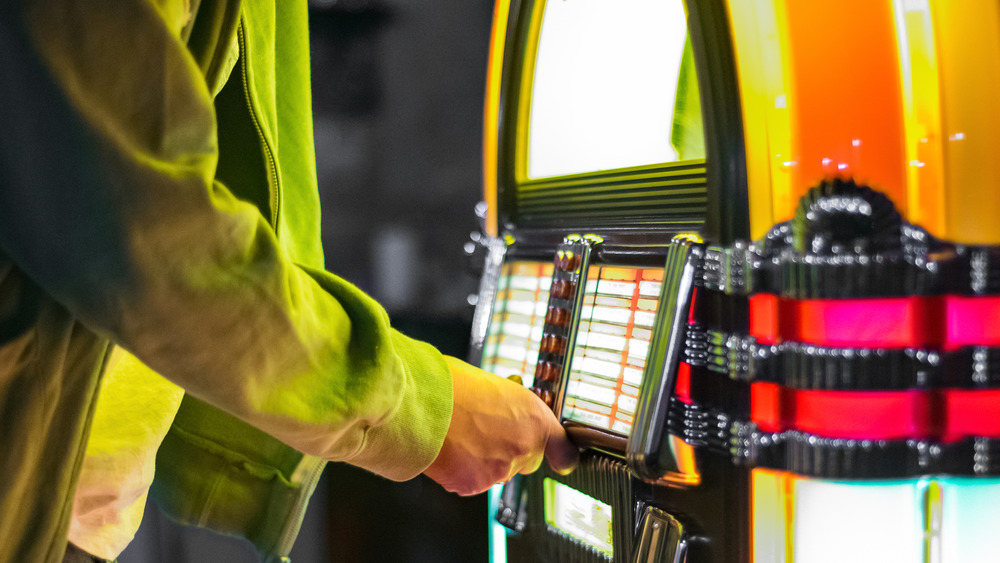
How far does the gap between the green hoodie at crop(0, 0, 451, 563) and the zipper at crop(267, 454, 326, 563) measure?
396mm

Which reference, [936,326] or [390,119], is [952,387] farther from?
[390,119]

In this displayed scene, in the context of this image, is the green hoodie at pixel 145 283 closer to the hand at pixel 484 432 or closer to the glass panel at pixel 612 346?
the hand at pixel 484 432

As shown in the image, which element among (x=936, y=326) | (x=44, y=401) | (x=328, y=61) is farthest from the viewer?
(x=328, y=61)

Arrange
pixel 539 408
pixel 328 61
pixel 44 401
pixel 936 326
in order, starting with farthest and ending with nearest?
pixel 328 61 < pixel 539 408 < pixel 936 326 < pixel 44 401

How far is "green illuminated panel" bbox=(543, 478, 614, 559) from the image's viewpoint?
115cm

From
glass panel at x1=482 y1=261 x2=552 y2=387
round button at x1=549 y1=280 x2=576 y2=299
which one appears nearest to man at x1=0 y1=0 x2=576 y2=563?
round button at x1=549 y1=280 x2=576 y2=299

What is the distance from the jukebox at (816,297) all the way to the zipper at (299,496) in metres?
0.44

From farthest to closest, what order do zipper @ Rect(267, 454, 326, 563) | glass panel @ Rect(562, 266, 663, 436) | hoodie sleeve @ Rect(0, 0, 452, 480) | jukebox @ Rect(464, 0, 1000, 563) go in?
zipper @ Rect(267, 454, 326, 563)
glass panel @ Rect(562, 266, 663, 436)
jukebox @ Rect(464, 0, 1000, 563)
hoodie sleeve @ Rect(0, 0, 452, 480)

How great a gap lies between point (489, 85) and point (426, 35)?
846mm

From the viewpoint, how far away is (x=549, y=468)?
127 centimetres

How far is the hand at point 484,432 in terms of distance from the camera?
95cm

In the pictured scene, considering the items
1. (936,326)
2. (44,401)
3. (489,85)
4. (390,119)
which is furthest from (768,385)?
(390,119)

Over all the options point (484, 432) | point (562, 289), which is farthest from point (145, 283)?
point (562, 289)

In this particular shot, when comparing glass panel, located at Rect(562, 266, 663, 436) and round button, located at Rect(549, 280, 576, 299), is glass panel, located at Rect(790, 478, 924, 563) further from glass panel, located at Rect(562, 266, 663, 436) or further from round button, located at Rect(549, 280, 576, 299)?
round button, located at Rect(549, 280, 576, 299)
